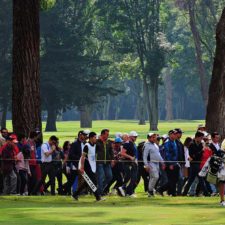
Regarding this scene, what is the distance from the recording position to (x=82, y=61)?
8375cm

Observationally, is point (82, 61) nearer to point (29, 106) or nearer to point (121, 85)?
point (29, 106)

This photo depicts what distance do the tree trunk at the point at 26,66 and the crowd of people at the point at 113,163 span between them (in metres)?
3.92

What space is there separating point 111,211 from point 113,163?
5467 millimetres

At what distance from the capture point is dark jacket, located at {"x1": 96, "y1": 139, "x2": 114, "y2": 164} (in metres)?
26.9

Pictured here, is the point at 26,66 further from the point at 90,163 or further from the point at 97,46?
the point at 97,46

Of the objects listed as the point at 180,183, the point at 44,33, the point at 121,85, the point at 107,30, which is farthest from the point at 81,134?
the point at 121,85

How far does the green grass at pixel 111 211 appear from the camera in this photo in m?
19.8

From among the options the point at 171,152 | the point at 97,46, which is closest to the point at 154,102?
the point at 97,46

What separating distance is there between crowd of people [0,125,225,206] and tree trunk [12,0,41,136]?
3.92 metres

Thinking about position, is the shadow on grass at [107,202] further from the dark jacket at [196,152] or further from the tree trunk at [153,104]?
the tree trunk at [153,104]

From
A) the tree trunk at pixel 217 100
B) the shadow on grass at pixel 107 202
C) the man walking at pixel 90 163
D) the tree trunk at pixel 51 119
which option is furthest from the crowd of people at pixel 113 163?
the tree trunk at pixel 51 119

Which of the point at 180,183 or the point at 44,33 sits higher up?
the point at 44,33

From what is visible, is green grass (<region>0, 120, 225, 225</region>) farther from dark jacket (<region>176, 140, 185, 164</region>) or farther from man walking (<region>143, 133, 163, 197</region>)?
dark jacket (<region>176, 140, 185, 164</region>)

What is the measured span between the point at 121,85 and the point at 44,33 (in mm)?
62609
